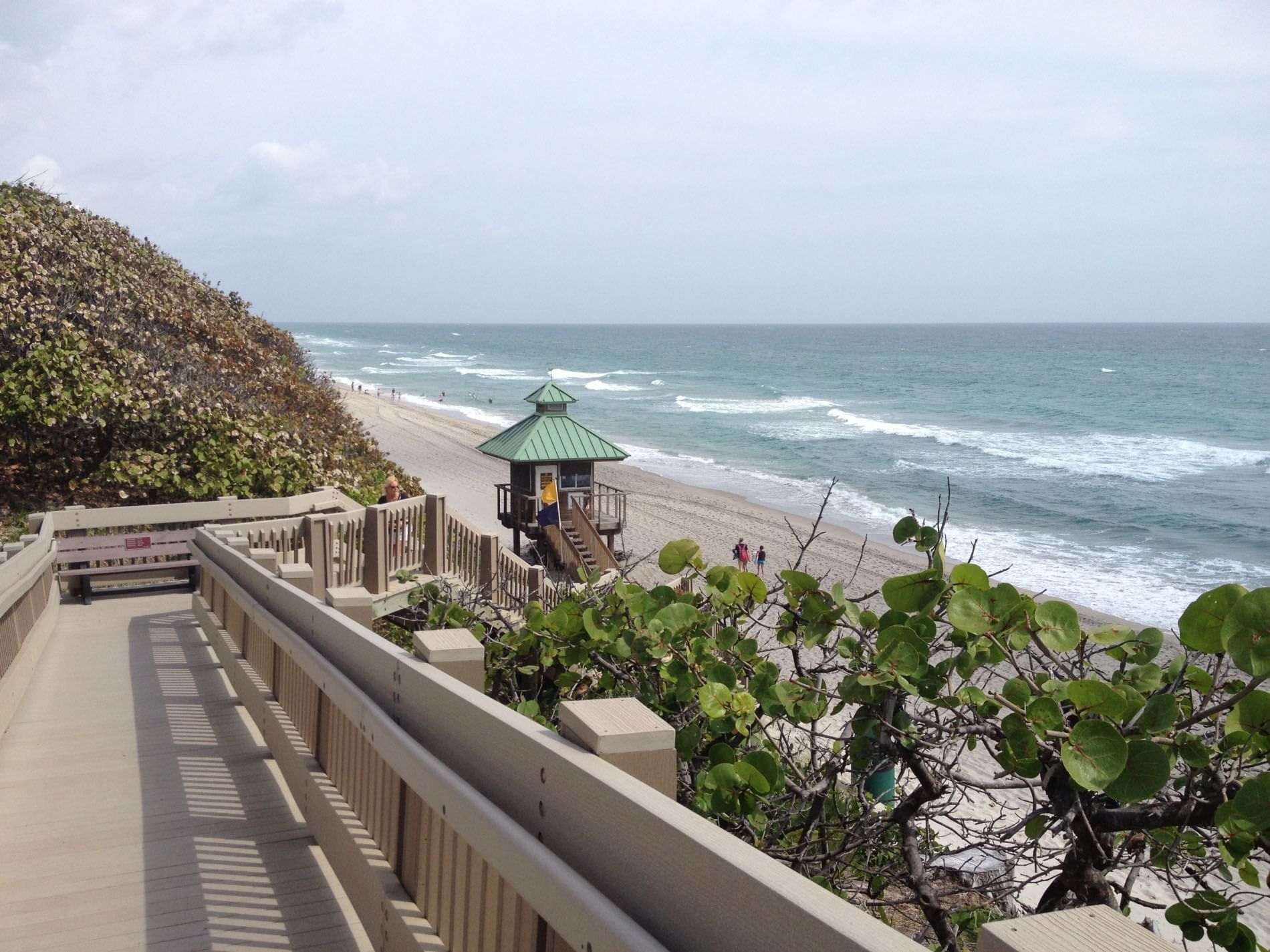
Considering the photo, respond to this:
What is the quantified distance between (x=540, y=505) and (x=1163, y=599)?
1665cm

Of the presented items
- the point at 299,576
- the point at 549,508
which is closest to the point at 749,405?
the point at 549,508

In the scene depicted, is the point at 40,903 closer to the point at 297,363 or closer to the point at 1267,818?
the point at 1267,818

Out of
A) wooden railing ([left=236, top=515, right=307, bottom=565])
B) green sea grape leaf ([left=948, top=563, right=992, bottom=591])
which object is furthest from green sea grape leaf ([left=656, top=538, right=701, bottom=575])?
wooden railing ([left=236, top=515, right=307, bottom=565])

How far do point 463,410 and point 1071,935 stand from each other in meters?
78.2

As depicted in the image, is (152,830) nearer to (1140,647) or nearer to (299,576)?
(299,576)

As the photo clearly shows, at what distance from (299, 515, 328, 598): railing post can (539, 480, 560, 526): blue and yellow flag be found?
600 inches

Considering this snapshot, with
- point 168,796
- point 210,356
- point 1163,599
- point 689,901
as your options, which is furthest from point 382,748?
point 1163,599

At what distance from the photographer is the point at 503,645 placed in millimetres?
4375

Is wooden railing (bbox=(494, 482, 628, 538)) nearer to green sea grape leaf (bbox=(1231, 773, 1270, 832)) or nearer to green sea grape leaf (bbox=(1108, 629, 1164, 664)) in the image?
green sea grape leaf (bbox=(1108, 629, 1164, 664))

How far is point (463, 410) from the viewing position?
77.8m

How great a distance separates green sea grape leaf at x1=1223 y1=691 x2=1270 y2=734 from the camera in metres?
2.16

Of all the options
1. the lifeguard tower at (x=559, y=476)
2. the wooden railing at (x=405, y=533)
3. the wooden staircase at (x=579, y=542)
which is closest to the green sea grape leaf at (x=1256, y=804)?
the wooden railing at (x=405, y=533)

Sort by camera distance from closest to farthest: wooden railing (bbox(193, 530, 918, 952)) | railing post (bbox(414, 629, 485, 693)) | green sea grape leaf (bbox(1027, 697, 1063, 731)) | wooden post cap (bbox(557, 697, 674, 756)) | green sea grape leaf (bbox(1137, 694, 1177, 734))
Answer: wooden railing (bbox(193, 530, 918, 952)) < wooden post cap (bbox(557, 697, 674, 756)) < green sea grape leaf (bbox(1137, 694, 1177, 734)) < green sea grape leaf (bbox(1027, 697, 1063, 731)) < railing post (bbox(414, 629, 485, 693))

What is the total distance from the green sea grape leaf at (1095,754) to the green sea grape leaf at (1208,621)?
30cm
